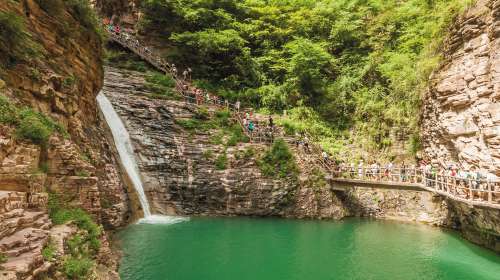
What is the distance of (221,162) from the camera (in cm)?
2109

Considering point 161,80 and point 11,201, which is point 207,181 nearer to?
point 161,80

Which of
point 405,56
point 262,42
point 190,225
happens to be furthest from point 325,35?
point 190,225

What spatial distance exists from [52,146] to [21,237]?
3.91 m

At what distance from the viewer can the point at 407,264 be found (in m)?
13.9

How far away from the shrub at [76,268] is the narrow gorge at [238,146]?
4 centimetres

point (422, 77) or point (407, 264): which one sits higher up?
point (422, 77)

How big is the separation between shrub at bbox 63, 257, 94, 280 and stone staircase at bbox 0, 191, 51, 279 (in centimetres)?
64

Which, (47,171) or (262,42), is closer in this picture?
(47,171)

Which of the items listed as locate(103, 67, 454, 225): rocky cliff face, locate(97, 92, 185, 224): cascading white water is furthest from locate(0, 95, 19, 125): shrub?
locate(103, 67, 454, 225): rocky cliff face

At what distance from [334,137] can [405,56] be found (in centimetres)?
761

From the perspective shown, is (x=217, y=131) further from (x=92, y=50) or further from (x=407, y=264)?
(x=407, y=264)

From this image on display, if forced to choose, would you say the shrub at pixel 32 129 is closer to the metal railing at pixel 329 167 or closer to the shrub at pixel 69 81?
the shrub at pixel 69 81

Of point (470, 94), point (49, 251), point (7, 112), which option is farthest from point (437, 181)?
point (7, 112)

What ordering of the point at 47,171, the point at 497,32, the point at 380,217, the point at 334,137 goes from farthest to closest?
the point at 334,137
the point at 380,217
the point at 497,32
the point at 47,171
